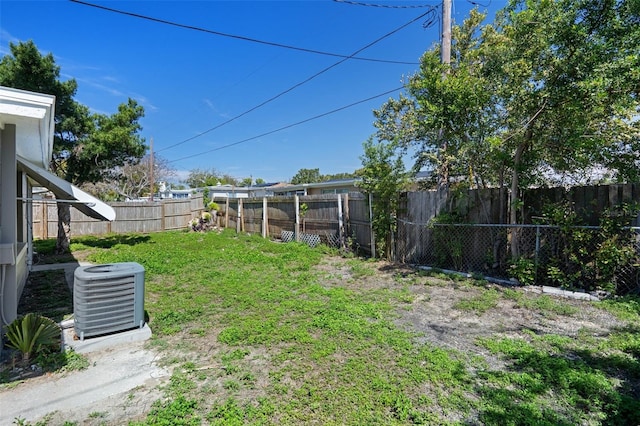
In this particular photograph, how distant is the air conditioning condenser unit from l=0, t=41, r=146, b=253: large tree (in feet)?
27.4

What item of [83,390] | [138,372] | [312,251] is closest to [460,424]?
[138,372]

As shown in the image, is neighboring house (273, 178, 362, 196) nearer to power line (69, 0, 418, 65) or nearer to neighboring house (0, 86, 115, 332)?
power line (69, 0, 418, 65)

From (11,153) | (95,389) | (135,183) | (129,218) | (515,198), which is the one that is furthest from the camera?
(135,183)

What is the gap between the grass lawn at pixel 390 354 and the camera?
2.34 meters

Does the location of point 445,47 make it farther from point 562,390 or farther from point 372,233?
point 562,390

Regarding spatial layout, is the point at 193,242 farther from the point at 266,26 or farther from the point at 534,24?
the point at 534,24

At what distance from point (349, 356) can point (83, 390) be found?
2394 mm

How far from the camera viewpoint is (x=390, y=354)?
3.16 m

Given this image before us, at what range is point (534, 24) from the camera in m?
5.07

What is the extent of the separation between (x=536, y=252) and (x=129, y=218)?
16028 millimetres

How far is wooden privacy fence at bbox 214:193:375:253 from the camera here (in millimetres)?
8777

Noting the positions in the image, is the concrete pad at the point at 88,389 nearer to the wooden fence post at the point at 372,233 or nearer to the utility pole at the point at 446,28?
the wooden fence post at the point at 372,233

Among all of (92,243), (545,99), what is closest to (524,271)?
(545,99)

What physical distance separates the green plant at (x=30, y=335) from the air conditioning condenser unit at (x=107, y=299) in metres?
0.25
